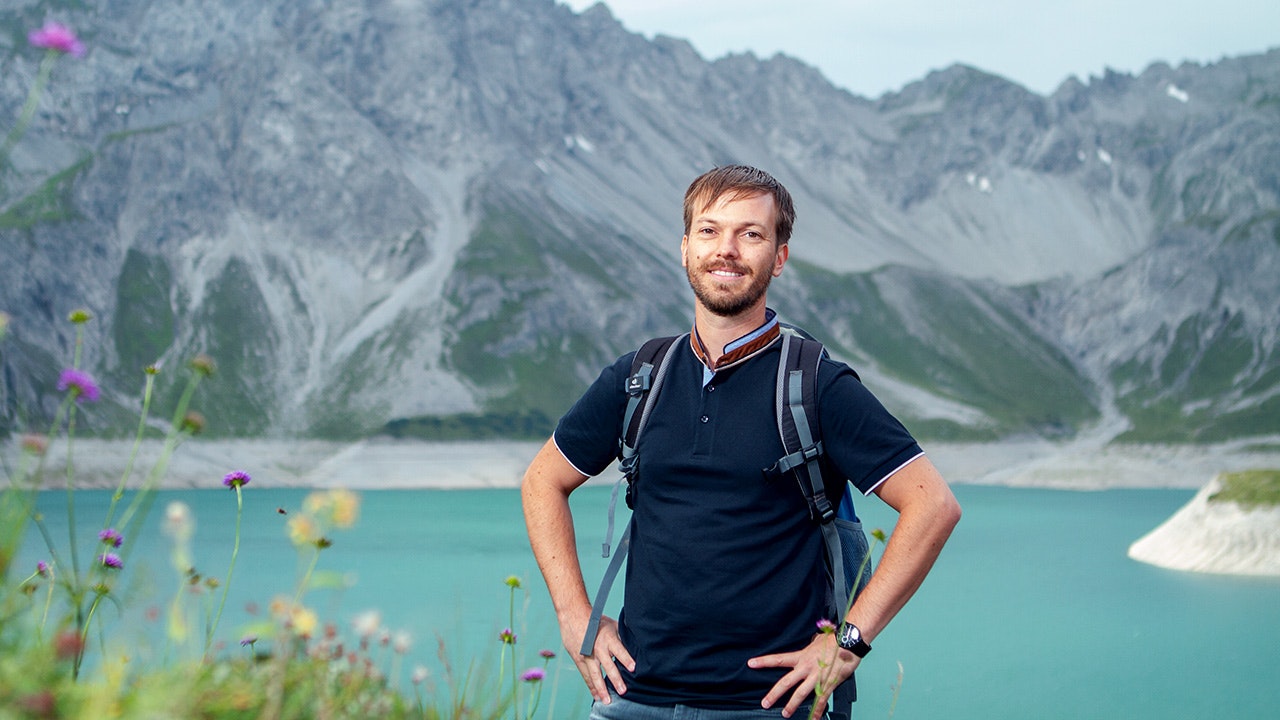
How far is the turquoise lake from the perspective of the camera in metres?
23.8

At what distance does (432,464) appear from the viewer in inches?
4309

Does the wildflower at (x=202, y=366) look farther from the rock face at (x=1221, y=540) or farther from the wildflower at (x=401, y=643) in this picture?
the rock face at (x=1221, y=540)

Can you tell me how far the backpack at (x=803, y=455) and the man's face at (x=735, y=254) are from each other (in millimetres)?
221

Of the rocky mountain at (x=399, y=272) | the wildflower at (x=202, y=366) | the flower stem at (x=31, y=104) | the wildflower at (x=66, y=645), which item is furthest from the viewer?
the rocky mountain at (x=399, y=272)

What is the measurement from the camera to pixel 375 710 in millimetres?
2607

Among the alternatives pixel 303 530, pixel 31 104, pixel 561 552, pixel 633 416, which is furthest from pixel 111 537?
pixel 633 416

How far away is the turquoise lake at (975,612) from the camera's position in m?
23.8

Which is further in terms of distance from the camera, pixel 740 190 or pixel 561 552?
pixel 561 552

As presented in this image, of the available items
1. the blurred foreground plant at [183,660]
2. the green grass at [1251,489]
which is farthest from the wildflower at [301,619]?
the green grass at [1251,489]

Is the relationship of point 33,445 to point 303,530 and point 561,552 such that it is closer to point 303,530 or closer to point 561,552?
point 303,530

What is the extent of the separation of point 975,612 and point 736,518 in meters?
36.1

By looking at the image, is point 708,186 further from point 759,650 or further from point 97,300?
point 97,300

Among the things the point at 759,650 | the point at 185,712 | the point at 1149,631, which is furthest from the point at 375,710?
the point at 1149,631

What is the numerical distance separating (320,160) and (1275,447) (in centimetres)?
13133
